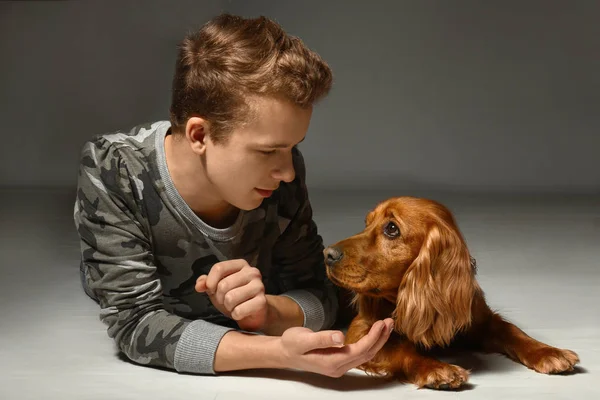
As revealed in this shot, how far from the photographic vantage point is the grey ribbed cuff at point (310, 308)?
2.85 metres

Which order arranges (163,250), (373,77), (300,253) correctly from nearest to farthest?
(163,250) → (300,253) → (373,77)

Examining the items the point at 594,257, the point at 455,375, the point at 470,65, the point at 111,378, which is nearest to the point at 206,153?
the point at 111,378

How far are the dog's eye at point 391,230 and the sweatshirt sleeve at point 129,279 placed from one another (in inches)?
17.5

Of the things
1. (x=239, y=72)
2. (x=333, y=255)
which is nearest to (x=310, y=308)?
(x=333, y=255)

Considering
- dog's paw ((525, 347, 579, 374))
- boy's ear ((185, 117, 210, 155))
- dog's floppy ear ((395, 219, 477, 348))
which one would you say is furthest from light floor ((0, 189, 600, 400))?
boy's ear ((185, 117, 210, 155))

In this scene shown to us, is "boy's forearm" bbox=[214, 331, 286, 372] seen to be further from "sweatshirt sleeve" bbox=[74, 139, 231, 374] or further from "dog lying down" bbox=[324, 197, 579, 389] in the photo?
"dog lying down" bbox=[324, 197, 579, 389]

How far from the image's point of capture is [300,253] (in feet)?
9.81

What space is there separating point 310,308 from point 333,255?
321 millimetres

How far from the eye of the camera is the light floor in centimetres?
256

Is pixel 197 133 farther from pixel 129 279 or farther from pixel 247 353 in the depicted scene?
pixel 247 353

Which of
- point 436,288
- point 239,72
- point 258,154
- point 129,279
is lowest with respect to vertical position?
point 129,279

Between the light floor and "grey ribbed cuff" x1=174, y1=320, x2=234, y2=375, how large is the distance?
0.04m

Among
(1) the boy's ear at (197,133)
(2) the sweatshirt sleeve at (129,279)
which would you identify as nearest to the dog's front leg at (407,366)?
(2) the sweatshirt sleeve at (129,279)

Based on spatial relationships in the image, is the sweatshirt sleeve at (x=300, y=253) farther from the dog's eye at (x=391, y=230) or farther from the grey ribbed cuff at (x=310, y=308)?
the dog's eye at (x=391, y=230)
